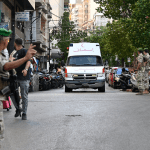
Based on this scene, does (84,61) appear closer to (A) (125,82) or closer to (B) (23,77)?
(A) (125,82)

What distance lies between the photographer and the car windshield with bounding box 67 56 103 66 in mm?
21250

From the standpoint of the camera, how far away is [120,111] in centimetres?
1093

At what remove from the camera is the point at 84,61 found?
70.1ft

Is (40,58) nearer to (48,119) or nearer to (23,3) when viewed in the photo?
(23,3)

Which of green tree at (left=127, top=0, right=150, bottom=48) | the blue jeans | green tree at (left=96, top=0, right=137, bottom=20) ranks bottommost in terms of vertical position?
the blue jeans

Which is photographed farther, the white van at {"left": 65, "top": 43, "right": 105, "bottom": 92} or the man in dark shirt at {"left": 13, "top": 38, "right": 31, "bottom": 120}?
the white van at {"left": 65, "top": 43, "right": 105, "bottom": 92}

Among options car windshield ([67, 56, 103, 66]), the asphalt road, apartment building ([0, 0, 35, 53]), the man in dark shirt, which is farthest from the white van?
the man in dark shirt

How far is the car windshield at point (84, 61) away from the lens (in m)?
21.2

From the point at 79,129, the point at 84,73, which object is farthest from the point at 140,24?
the point at 79,129

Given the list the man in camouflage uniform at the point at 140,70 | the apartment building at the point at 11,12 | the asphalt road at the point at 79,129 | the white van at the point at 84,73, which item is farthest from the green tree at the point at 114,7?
the asphalt road at the point at 79,129

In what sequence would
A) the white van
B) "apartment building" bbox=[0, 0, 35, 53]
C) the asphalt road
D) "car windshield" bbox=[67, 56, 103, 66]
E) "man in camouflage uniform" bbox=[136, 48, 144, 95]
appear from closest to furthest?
1. the asphalt road
2. "man in camouflage uniform" bbox=[136, 48, 144, 95]
3. the white van
4. "car windshield" bbox=[67, 56, 103, 66]
5. "apartment building" bbox=[0, 0, 35, 53]

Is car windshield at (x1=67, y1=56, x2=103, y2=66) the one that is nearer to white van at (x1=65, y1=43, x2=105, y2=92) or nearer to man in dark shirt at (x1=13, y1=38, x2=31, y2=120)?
white van at (x1=65, y1=43, x2=105, y2=92)

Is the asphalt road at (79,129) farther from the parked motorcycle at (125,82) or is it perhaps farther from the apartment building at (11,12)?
the apartment building at (11,12)

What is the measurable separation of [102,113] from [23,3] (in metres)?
28.4
